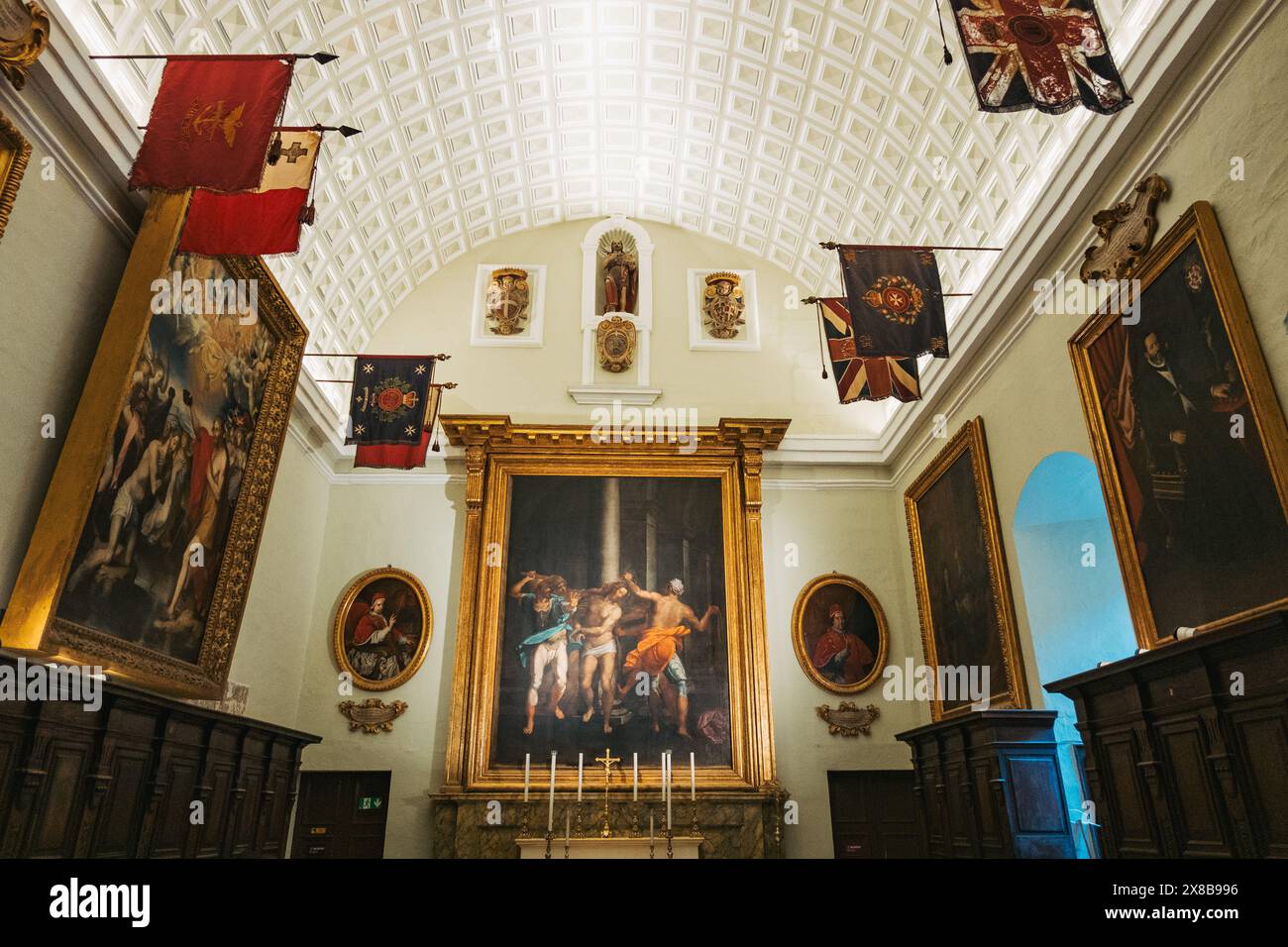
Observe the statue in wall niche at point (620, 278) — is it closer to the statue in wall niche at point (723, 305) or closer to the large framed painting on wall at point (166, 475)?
the statue in wall niche at point (723, 305)

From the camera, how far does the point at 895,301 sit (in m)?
9.03

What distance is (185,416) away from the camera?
327 inches

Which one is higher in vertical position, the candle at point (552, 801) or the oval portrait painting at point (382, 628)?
the oval portrait painting at point (382, 628)

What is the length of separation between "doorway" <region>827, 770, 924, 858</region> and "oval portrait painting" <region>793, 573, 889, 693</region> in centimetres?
132

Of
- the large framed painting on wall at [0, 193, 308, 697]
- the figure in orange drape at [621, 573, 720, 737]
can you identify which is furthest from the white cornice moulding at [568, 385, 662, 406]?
the large framed painting on wall at [0, 193, 308, 697]

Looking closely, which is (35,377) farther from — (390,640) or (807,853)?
(807,853)

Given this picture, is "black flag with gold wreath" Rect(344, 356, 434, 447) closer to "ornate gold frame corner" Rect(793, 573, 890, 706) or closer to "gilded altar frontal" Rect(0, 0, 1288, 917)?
"gilded altar frontal" Rect(0, 0, 1288, 917)

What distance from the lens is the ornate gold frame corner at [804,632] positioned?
1309 cm

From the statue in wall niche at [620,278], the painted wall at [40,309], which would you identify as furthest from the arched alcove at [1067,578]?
the painted wall at [40,309]

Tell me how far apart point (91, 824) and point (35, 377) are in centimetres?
361

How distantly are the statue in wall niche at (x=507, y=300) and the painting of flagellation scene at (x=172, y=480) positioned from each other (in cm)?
585

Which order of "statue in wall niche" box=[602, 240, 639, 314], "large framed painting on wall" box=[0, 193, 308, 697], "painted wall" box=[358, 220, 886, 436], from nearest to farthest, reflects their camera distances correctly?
1. "large framed painting on wall" box=[0, 193, 308, 697]
2. "painted wall" box=[358, 220, 886, 436]
3. "statue in wall niche" box=[602, 240, 639, 314]

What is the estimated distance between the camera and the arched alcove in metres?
9.18
